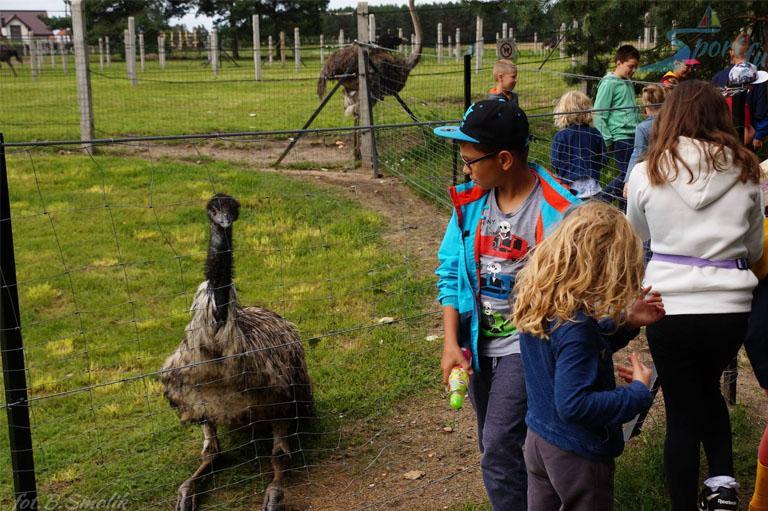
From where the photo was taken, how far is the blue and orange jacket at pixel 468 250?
126 inches

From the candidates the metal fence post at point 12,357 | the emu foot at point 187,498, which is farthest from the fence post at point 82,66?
the metal fence post at point 12,357

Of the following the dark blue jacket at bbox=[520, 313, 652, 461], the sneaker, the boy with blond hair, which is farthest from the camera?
the boy with blond hair

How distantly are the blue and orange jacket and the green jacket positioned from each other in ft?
13.9

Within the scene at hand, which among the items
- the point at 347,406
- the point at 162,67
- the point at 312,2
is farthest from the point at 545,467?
the point at 312,2

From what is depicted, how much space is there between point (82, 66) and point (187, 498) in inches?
356

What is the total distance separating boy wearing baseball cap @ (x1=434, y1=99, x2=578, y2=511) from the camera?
3.11 m

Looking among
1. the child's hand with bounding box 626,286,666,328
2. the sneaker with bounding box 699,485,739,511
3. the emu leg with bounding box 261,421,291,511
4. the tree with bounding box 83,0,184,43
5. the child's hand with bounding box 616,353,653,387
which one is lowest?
the emu leg with bounding box 261,421,291,511

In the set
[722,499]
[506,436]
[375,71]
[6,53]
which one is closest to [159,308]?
[506,436]

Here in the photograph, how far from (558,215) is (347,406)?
2.45 meters

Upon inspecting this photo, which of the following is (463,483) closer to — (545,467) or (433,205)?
(545,467)

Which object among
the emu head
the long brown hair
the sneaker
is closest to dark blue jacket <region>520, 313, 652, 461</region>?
the long brown hair

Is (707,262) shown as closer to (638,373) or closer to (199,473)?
(638,373)

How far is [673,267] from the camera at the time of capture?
127 inches

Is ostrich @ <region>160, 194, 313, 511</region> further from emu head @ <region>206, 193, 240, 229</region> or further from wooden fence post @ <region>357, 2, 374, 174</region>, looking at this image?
wooden fence post @ <region>357, 2, 374, 174</region>
